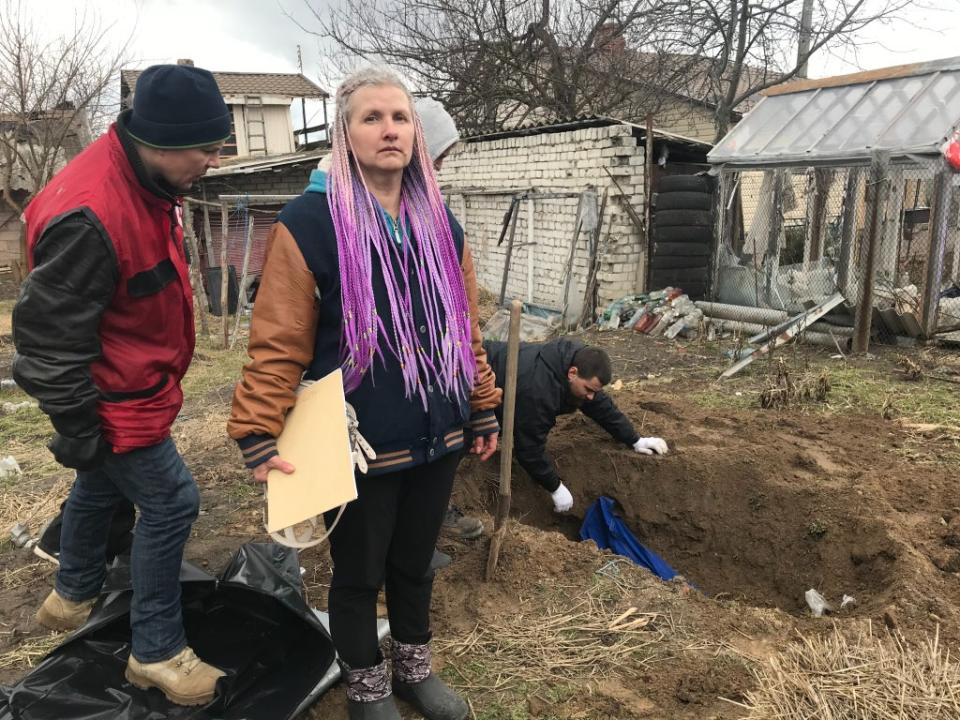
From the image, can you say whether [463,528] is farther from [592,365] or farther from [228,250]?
[228,250]

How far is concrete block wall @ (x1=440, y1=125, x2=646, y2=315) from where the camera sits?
1020cm

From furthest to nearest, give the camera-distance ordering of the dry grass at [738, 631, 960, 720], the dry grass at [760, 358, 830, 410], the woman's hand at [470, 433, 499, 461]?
1. the dry grass at [760, 358, 830, 410]
2. the woman's hand at [470, 433, 499, 461]
3. the dry grass at [738, 631, 960, 720]

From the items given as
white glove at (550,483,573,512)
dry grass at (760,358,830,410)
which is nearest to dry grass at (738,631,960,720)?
white glove at (550,483,573,512)

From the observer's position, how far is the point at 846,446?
4.55m

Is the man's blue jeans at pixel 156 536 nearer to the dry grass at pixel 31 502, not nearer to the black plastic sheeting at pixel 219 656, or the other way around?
the black plastic sheeting at pixel 219 656

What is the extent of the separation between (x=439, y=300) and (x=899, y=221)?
7.45 metres

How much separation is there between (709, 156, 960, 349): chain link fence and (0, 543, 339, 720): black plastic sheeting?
22.8 feet

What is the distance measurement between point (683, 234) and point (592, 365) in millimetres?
6636

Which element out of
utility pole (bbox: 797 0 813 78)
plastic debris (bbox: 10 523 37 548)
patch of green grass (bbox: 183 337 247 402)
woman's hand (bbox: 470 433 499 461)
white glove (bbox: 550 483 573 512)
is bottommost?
patch of green grass (bbox: 183 337 247 402)

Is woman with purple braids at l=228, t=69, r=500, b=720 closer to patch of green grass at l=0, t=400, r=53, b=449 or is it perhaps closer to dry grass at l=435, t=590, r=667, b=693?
dry grass at l=435, t=590, r=667, b=693

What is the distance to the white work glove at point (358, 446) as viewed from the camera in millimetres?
1774

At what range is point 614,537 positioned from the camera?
408 cm

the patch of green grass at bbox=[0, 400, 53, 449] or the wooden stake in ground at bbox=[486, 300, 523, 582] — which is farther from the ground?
the wooden stake in ground at bbox=[486, 300, 523, 582]

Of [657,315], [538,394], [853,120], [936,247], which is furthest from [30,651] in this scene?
[853,120]
